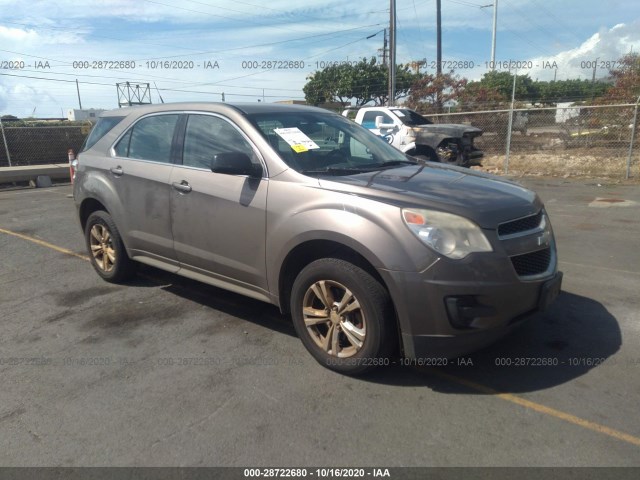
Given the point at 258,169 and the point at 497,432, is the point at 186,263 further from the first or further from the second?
the point at 497,432

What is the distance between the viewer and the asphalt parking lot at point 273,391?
262 centimetres

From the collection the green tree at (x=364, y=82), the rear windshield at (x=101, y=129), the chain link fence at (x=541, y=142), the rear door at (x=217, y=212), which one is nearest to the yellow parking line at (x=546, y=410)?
the rear door at (x=217, y=212)

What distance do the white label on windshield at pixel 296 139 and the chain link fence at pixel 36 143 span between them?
16291 mm

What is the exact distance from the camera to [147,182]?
4473mm

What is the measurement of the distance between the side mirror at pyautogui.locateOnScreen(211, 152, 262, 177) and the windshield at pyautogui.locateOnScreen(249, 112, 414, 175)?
0.26 metres

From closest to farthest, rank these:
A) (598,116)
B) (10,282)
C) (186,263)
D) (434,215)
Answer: (434,215), (186,263), (10,282), (598,116)

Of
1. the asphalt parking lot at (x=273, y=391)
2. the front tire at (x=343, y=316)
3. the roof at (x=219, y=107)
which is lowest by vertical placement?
the asphalt parking lot at (x=273, y=391)

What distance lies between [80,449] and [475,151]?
40.8 feet

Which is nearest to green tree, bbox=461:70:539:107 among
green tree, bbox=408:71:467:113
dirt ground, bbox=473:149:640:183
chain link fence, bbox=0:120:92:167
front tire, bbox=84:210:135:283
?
green tree, bbox=408:71:467:113

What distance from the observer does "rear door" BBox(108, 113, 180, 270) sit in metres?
4.38

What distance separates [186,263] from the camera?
4305mm

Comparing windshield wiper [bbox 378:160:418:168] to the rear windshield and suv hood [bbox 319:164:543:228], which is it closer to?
suv hood [bbox 319:164:543:228]

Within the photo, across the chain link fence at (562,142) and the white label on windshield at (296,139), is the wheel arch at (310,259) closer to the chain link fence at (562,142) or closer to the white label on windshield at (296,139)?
the white label on windshield at (296,139)

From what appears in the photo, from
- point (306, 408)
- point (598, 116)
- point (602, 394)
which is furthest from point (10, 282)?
point (598, 116)
